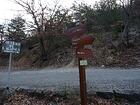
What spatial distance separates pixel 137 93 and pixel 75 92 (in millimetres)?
1852

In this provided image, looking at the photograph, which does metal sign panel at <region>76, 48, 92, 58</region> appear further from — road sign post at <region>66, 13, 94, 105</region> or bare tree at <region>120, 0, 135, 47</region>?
bare tree at <region>120, 0, 135, 47</region>

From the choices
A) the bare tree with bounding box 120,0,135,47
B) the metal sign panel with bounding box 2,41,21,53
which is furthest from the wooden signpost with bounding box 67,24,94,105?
the bare tree with bounding box 120,0,135,47

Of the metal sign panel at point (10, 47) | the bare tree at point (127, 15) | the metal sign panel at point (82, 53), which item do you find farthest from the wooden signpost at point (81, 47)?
the bare tree at point (127, 15)

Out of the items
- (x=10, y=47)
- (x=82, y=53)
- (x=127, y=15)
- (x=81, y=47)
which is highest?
(x=127, y=15)

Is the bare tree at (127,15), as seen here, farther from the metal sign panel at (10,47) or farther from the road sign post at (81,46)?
the road sign post at (81,46)

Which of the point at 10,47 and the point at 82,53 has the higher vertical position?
the point at 10,47

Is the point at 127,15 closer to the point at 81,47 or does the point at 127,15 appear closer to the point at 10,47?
the point at 10,47

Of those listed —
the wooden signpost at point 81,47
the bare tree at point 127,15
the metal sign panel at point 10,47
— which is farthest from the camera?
the bare tree at point 127,15

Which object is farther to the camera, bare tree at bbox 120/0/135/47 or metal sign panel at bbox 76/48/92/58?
bare tree at bbox 120/0/135/47

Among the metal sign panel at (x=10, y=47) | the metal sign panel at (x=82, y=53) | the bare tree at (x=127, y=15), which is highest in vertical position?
the bare tree at (x=127, y=15)

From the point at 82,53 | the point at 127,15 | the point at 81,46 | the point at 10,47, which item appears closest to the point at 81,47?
A: the point at 81,46

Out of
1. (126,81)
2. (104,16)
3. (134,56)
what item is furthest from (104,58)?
(126,81)

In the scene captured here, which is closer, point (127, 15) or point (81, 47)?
point (81, 47)

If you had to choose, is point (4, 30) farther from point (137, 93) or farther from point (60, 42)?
point (137, 93)
